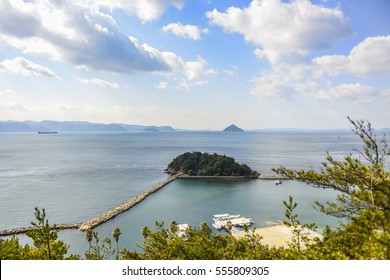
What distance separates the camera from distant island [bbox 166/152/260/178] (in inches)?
2142

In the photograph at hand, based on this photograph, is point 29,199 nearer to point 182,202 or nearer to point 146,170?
point 182,202

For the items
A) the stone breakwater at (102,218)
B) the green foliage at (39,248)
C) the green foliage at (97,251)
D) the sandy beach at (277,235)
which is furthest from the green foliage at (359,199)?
the stone breakwater at (102,218)

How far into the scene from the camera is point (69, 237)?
2519cm

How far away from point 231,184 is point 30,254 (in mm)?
41334

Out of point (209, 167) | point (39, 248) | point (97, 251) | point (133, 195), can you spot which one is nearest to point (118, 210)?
point (133, 195)

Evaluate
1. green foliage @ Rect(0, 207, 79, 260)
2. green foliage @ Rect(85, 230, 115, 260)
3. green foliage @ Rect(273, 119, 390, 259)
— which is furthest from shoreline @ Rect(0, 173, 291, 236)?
green foliage @ Rect(273, 119, 390, 259)

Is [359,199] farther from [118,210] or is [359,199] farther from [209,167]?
[209,167]

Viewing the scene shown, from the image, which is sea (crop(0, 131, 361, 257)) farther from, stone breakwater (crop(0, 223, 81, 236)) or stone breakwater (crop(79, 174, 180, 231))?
stone breakwater (crop(0, 223, 81, 236))

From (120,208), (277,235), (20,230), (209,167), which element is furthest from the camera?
(209,167)

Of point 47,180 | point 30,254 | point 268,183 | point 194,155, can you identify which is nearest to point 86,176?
point 47,180

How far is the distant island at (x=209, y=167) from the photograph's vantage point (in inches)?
2142

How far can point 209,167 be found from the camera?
5531 centimetres

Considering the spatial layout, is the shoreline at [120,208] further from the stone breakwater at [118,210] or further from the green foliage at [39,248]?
the green foliage at [39,248]

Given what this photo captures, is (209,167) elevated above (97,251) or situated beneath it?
elevated above
